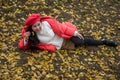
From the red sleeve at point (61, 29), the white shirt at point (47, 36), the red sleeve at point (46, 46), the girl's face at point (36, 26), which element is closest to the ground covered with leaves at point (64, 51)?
the red sleeve at point (46, 46)

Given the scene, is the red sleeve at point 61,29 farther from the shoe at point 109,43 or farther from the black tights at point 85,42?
the shoe at point 109,43

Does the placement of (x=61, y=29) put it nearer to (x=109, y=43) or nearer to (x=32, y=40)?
(x=32, y=40)

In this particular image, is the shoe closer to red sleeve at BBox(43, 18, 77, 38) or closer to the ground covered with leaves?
the ground covered with leaves

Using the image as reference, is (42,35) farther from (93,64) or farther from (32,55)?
(93,64)

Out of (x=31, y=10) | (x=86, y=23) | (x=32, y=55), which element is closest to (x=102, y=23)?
(x=86, y=23)

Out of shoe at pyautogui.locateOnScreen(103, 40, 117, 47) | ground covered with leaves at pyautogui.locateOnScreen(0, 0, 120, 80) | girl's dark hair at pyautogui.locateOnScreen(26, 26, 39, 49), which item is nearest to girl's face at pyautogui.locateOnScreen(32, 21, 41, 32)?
girl's dark hair at pyautogui.locateOnScreen(26, 26, 39, 49)

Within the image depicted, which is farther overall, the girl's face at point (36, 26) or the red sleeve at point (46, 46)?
the red sleeve at point (46, 46)

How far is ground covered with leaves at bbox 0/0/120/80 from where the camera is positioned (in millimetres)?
6285

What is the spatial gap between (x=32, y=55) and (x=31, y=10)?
7.63 ft

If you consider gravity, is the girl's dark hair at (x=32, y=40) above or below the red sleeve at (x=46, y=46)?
above

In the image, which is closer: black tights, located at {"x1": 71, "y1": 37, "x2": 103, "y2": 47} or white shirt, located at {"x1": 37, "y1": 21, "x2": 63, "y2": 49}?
white shirt, located at {"x1": 37, "y1": 21, "x2": 63, "y2": 49}

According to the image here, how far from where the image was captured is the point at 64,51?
6.94 m

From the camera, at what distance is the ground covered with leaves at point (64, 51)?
629cm

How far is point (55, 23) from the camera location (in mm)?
6816
